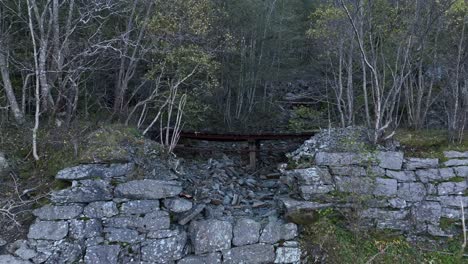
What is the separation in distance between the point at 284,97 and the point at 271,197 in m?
5.01

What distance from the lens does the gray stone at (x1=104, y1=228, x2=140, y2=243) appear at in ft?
15.8

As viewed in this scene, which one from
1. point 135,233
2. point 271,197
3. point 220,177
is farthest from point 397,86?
point 135,233

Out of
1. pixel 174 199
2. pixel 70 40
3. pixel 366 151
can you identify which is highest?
pixel 70 40

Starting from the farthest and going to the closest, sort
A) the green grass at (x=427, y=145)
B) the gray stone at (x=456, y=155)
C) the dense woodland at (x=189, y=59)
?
1. the dense woodland at (x=189, y=59)
2. the green grass at (x=427, y=145)
3. the gray stone at (x=456, y=155)

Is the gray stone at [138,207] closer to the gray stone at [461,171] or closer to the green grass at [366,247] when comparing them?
the green grass at [366,247]

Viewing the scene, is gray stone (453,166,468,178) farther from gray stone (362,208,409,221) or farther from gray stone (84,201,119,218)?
gray stone (84,201,119,218)

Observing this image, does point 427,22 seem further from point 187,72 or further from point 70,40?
point 70,40

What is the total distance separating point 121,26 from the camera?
7.33m

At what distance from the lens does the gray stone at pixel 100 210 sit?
15.9ft

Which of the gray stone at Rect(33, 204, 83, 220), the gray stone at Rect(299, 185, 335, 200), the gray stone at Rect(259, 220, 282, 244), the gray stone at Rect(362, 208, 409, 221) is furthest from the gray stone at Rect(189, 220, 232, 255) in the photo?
the gray stone at Rect(362, 208, 409, 221)

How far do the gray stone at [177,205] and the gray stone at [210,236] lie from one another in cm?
25

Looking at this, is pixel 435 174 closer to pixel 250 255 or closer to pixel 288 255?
pixel 288 255

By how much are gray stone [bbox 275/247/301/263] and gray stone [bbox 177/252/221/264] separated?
764 millimetres

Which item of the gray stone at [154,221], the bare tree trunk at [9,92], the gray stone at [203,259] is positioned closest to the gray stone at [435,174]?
the gray stone at [203,259]
